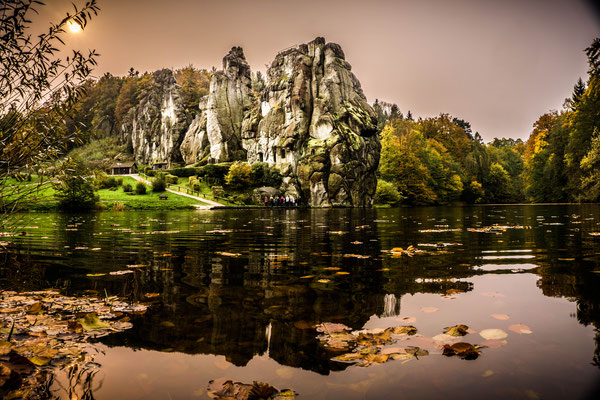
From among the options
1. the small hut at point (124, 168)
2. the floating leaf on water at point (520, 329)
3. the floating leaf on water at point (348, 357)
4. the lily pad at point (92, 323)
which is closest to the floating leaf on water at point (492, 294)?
the floating leaf on water at point (520, 329)

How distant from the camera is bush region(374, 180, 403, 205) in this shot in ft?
203

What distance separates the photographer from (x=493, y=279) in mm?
4840

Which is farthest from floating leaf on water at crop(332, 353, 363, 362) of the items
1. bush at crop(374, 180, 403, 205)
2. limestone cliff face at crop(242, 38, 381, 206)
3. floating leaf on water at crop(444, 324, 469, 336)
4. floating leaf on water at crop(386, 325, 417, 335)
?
bush at crop(374, 180, 403, 205)

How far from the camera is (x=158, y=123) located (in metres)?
94.9

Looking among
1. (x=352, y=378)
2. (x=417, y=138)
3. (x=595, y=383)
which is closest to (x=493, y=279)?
(x=595, y=383)

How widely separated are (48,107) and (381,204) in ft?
209

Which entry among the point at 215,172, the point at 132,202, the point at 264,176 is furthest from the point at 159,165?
the point at 132,202

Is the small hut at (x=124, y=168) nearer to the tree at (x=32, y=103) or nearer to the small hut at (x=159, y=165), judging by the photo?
the small hut at (x=159, y=165)

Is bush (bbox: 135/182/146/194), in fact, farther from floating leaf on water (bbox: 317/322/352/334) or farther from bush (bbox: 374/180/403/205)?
floating leaf on water (bbox: 317/322/352/334)

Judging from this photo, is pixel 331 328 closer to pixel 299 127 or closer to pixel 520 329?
pixel 520 329

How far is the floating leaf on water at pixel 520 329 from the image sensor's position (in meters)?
2.74

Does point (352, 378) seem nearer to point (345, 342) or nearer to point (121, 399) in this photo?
point (345, 342)

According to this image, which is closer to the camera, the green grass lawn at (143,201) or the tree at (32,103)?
the tree at (32,103)

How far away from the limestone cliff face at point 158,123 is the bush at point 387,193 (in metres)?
56.7
